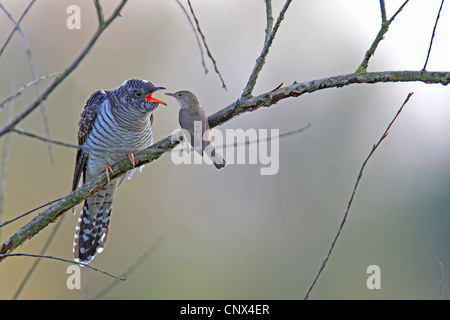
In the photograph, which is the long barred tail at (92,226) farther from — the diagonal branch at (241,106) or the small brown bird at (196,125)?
the diagonal branch at (241,106)

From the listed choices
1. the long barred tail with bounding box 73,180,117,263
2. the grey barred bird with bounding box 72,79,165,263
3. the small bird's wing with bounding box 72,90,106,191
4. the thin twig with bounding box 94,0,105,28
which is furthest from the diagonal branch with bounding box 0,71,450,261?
the long barred tail with bounding box 73,180,117,263

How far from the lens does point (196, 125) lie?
328 cm

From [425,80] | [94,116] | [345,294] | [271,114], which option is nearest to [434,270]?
[345,294]

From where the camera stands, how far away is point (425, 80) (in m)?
2.47

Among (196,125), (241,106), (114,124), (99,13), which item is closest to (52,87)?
(99,13)

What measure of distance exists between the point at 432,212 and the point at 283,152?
174 inches

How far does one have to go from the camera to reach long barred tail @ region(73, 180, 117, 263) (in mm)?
5074

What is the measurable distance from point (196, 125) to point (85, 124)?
157cm

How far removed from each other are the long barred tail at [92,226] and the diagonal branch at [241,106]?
6.79 feet

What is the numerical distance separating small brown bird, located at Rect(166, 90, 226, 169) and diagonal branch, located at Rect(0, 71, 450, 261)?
0.18 metres

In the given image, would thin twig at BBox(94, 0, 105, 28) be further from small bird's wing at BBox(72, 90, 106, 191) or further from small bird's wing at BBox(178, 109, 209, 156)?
small bird's wing at BBox(72, 90, 106, 191)

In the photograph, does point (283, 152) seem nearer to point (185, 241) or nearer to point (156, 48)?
point (185, 241)

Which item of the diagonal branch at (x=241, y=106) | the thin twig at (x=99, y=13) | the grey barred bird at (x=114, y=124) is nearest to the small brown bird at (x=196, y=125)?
the diagonal branch at (x=241, y=106)

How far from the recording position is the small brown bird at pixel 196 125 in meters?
3.15
